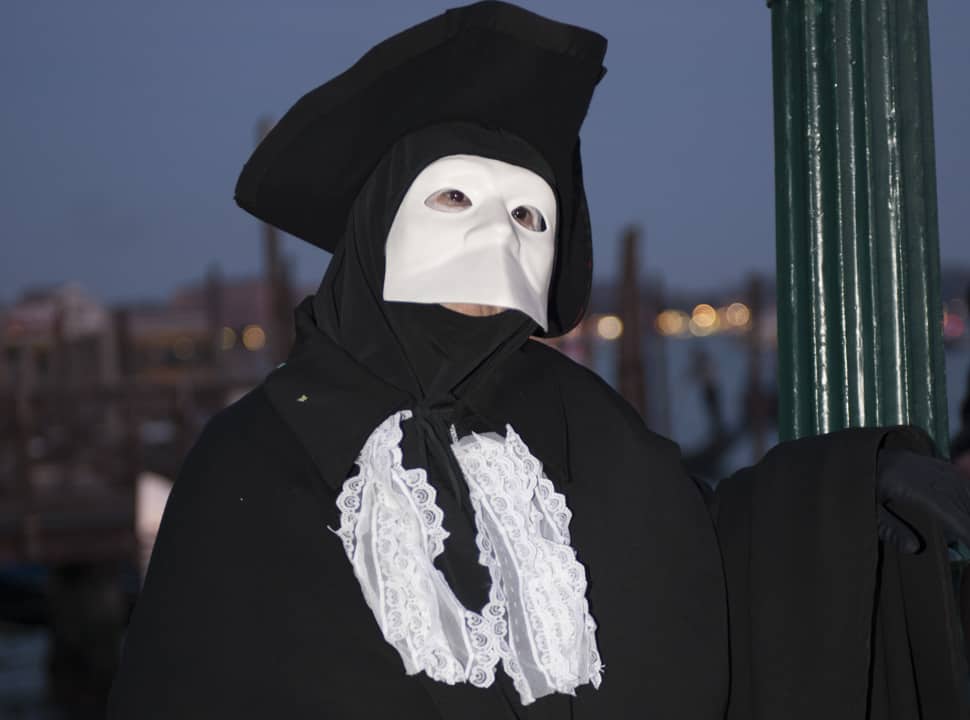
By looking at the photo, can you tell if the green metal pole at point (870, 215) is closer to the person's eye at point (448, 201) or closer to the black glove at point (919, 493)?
the black glove at point (919, 493)

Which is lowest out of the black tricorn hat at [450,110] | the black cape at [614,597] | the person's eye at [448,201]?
the black cape at [614,597]

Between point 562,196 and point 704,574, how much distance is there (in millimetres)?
579

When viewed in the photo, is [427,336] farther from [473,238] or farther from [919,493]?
[919,493]

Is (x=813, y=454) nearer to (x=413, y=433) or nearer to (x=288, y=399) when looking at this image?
(x=413, y=433)

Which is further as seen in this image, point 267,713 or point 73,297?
point 73,297

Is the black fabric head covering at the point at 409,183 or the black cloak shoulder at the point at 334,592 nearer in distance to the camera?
the black cloak shoulder at the point at 334,592

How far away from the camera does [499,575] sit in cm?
173

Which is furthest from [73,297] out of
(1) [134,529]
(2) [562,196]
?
(2) [562,196]

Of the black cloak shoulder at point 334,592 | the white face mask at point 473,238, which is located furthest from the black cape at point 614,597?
the white face mask at point 473,238

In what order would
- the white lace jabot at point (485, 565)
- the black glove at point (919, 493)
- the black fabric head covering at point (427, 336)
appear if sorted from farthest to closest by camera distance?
the black fabric head covering at point (427, 336)
the white lace jabot at point (485, 565)
the black glove at point (919, 493)

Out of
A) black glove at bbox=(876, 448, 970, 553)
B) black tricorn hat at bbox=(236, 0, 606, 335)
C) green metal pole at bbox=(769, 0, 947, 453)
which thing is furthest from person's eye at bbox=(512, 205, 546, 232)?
black glove at bbox=(876, 448, 970, 553)

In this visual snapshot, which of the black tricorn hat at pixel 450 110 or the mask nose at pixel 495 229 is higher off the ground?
the black tricorn hat at pixel 450 110

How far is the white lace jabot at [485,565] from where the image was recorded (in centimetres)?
166

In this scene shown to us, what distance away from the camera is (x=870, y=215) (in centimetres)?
170
